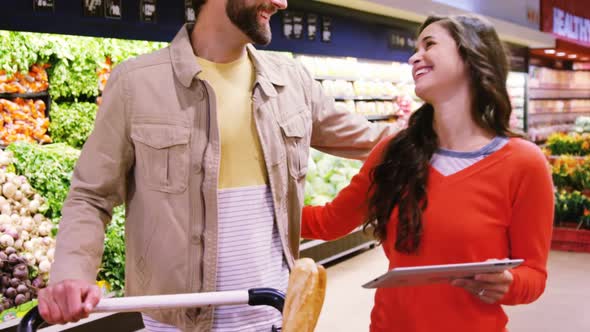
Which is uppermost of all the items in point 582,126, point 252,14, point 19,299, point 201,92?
point 252,14

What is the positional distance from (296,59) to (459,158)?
Result: 189cm

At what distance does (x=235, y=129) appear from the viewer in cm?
203

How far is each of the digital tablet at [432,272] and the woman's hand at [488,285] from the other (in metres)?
0.08

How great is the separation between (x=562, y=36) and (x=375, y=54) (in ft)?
24.4

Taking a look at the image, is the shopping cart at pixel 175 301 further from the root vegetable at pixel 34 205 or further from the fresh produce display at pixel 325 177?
the fresh produce display at pixel 325 177

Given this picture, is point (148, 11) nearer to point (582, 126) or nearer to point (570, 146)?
point (570, 146)

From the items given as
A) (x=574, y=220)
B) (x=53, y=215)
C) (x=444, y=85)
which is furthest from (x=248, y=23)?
(x=574, y=220)

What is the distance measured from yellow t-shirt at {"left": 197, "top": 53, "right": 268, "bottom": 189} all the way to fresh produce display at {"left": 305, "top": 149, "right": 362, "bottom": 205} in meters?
5.09

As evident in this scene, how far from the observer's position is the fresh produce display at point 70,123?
5594mm

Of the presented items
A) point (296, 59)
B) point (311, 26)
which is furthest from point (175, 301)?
point (311, 26)

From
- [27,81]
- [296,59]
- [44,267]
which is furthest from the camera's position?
[27,81]

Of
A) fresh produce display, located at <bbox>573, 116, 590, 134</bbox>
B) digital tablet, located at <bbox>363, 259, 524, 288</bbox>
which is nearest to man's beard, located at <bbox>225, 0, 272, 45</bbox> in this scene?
digital tablet, located at <bbox>363, 259, 524, 288</bbox>

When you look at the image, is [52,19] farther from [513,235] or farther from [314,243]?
[513,235]

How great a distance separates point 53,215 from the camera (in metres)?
4.98
